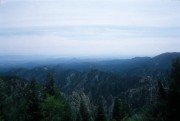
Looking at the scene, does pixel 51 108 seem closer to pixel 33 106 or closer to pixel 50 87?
pixel 50 87

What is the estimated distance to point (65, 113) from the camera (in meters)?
62.3

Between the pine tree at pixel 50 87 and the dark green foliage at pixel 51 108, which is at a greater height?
the pine tree at pixel 50 87

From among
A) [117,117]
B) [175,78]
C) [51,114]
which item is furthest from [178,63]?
[117,117]

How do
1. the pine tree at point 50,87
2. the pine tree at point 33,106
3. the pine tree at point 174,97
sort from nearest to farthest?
the pine tree at point 174,97 → the pine tree at point 33,106 → the pine tree at point 50,87

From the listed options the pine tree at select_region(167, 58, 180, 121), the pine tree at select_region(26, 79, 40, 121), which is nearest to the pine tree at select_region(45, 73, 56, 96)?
the pine tree at select_region(26, 79, 40, 121)

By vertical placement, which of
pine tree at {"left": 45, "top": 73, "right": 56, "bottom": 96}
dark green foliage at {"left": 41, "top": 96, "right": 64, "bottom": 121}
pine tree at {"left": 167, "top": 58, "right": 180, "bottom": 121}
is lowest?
dark green foliage at {"left": 41, "top": 96, "right": 64, "bottom": 121}

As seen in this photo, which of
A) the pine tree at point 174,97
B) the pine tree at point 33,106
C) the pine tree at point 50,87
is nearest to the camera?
the pine tree at point 174,97

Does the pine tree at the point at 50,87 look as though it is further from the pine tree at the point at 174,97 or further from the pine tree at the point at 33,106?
the pine tree at the point at 174,97

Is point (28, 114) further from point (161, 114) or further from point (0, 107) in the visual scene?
point (161, 114)

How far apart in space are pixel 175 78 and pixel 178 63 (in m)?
1.21

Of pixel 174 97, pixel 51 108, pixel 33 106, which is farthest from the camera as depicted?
pixel 51 108

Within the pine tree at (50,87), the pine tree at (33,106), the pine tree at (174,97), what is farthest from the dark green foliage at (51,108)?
the pine tree at (174,97)

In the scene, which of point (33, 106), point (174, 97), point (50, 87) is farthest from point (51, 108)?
point (174, 97)

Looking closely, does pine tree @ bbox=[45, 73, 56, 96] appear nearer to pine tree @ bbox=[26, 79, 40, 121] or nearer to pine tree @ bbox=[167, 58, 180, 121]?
pine tree @ bbox=[26, 79, 40, 121]
